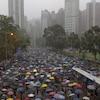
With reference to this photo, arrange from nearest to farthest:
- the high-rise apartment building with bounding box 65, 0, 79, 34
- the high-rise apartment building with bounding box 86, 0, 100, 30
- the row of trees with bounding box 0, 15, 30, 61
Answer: the row of trees with bounding box 0, 15, 30, 61, the high-rise apartment building with bounding box 86, 0, 100, 30, the high-rise apartment building with bounding box 65, 0, 79, 34

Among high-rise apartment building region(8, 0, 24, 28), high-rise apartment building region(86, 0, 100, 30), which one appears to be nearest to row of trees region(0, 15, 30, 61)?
high-rise apartment building region(86, 0, 100, 30)

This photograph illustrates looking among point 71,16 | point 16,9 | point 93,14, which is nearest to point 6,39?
point 93,14

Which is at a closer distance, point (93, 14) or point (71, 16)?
point (93, 14)

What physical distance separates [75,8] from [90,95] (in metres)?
162

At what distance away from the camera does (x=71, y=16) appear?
170 meters

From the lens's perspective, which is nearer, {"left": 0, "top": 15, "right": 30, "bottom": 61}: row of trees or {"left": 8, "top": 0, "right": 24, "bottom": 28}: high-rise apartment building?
{"left": 0, "top": 15, "right": 30, "bottom": 61}: row of trees

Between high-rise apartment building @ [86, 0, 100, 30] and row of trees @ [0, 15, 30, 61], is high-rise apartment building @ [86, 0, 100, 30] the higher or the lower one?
the higher one

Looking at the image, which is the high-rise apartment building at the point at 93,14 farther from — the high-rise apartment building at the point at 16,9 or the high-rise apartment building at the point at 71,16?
the high-rise apartment building at the point at 16,9

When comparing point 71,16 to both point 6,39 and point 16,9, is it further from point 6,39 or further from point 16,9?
point 6,39

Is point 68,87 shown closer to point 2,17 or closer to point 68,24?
point 2,17

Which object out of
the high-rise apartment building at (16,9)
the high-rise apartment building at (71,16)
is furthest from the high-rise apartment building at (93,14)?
the high-rise apartment building at (16,9)

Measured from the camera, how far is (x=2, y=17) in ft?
159

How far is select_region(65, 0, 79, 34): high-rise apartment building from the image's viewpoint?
16126 centimetres

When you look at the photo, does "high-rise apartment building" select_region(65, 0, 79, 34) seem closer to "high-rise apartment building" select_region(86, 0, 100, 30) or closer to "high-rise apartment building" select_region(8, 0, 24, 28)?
"high-rise apartment building" select_region(86, 0, 100, 30)
